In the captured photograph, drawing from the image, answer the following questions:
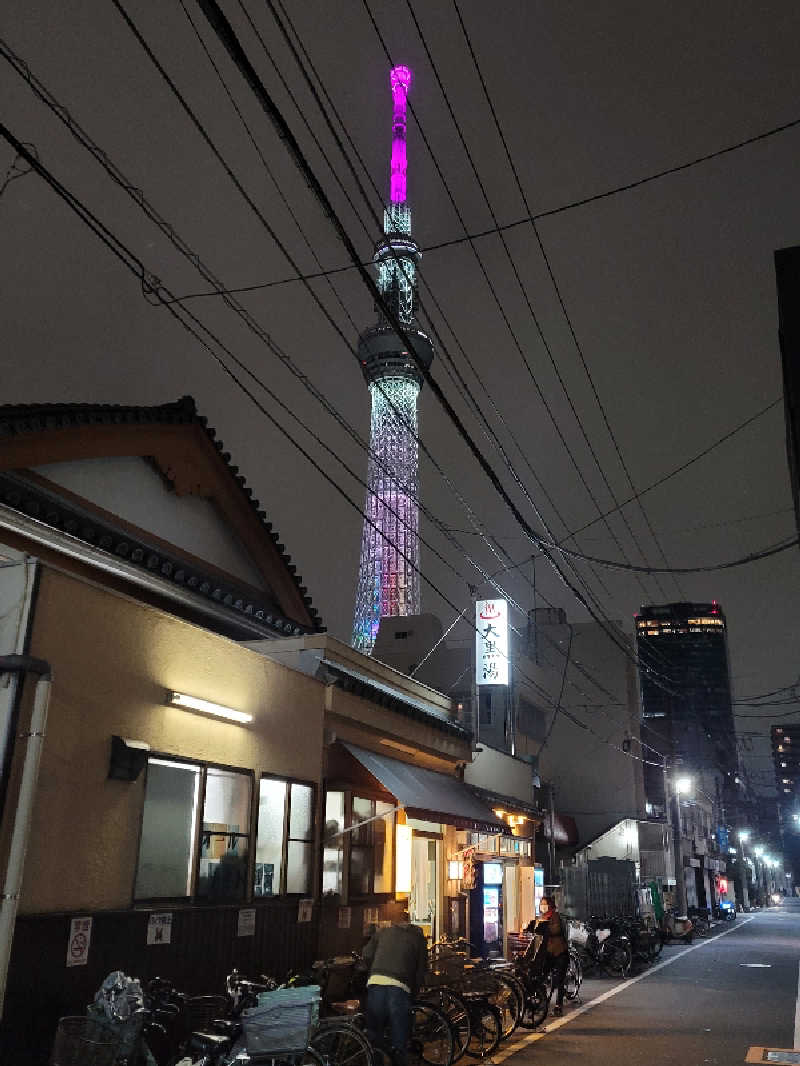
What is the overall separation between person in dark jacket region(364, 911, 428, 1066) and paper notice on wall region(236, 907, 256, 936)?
Answer: 217cm

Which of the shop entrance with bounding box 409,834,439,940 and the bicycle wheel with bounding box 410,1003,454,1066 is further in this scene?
the shop entrance with bounding box 409,834,439,940

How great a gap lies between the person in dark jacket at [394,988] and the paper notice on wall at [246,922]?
85.5 inches

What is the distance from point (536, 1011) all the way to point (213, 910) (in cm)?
639

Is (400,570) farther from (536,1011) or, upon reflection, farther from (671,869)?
(536,1011)

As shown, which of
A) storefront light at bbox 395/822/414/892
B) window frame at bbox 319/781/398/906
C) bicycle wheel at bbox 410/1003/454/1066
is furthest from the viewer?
storefront light at bbox 395/822/414/892

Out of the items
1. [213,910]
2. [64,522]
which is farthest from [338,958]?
[64,522]

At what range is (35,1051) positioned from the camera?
25.2ft

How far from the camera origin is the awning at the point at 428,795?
13.8 metres

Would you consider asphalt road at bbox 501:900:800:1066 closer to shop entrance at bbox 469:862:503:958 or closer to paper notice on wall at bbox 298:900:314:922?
shop entrance at bbox 469:862:503:958

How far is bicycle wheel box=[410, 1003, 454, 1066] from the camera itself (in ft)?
33.8

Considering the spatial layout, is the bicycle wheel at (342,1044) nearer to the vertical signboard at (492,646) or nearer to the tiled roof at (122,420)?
the tiled roof at (122,420)

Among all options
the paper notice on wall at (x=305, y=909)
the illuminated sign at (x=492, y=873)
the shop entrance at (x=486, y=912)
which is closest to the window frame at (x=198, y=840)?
the paper notice on wall at (x=305, y=909)

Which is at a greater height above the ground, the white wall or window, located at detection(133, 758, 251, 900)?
the white wall

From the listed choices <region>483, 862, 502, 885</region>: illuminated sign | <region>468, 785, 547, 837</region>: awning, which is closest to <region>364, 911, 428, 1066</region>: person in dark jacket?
<region>468, 785, 547, 837</region>: awning
